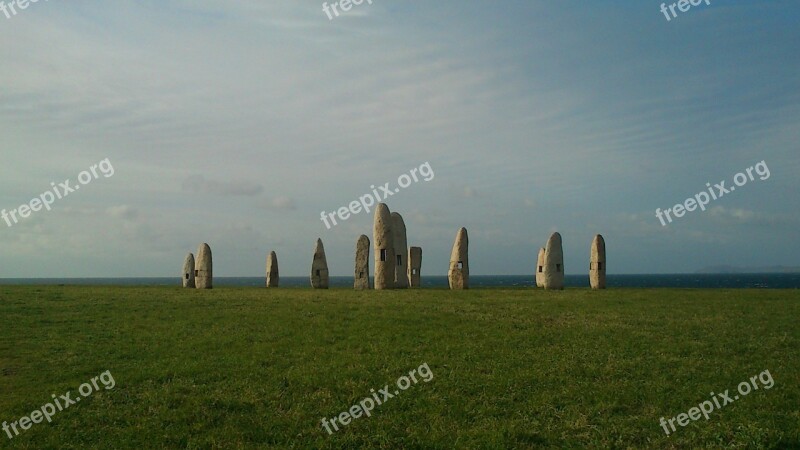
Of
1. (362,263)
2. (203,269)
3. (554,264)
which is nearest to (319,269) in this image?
(362,263)

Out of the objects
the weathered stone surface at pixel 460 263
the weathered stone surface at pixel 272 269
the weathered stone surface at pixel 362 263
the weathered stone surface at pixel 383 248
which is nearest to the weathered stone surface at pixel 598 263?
the weathered stone surface at pixel 460 263

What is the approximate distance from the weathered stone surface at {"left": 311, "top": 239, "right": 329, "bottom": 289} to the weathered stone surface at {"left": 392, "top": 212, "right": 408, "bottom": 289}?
571 centimetres

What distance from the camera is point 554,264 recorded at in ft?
129

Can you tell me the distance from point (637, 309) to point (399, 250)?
18.2m

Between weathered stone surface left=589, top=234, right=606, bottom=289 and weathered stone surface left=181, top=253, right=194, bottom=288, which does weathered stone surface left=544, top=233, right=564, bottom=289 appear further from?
weathered stone surface left=181, top=253, right=194, bottom=288

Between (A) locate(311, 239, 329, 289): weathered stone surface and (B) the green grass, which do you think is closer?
(B) the green grass

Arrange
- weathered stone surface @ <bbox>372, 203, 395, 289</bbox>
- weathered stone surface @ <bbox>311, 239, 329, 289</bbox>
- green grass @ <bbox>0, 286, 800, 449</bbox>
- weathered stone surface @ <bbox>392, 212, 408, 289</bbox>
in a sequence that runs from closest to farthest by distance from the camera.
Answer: green grass @ <bbox>0, 286, 800, 449</bbox>
weathered stone surface @ <bbox>372, 203, 395, 289</bbox>
weathered stone surface @ <bbox>392, 212, 408, 289</bbox>
weathered stone surface @ <bbox>311, 239, 329, 289</bbox>

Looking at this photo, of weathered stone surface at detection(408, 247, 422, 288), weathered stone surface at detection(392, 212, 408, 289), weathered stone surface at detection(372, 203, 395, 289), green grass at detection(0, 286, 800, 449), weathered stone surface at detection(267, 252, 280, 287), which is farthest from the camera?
weathered stone surface at detection(267, 252, 280, 287)

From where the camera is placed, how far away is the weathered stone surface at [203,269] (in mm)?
42331

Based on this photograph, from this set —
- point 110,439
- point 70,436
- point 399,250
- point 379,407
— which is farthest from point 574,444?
point 399,250

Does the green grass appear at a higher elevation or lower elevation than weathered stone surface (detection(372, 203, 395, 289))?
lower

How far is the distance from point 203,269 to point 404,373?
104ft

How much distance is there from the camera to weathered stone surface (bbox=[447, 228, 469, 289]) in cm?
3862

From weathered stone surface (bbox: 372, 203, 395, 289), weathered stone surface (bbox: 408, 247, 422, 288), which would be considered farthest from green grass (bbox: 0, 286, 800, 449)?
weathered stone surface (bbox: 408, 247, 422, 288)
